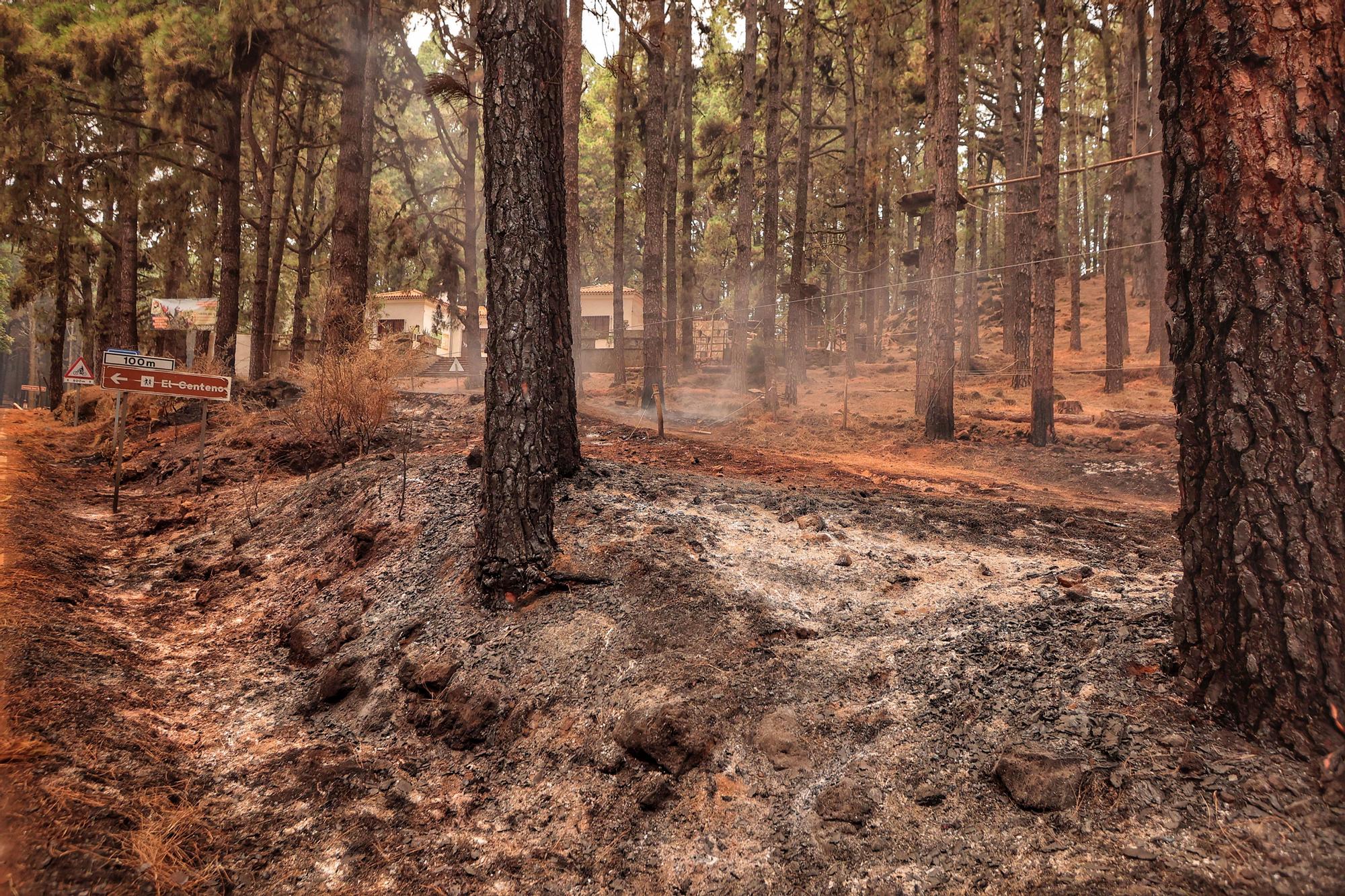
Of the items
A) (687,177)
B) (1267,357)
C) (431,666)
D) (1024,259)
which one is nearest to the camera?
(1267,357)

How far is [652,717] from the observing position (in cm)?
353

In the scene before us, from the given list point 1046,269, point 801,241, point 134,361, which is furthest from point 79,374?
point 1046,269

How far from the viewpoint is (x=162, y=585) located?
6336 millimetres

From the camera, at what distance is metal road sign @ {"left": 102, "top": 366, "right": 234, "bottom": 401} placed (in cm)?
784

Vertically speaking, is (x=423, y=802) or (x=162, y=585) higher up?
(x=162, y=585)

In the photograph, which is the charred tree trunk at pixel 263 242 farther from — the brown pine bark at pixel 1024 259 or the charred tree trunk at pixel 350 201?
the brown pine bark at pixel 1024 259

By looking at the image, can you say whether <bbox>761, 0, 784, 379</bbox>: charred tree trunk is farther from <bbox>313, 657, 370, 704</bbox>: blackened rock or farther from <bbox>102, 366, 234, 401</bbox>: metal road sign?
<bbox>313, 657, 370, 704</bbox>: blackened rock

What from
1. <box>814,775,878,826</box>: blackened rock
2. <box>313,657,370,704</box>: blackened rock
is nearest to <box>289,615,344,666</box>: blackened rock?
<box>313,657,370,704</box>: blackened rock

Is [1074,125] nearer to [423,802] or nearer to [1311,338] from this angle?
[1311,338]

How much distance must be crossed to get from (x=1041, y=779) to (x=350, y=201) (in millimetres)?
12937

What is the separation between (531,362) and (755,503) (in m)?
2.52

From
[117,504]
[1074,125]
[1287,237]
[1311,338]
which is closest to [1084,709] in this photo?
[1311,338]

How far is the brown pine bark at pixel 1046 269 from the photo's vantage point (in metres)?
11.2

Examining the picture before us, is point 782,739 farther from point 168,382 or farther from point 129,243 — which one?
point 129,243
